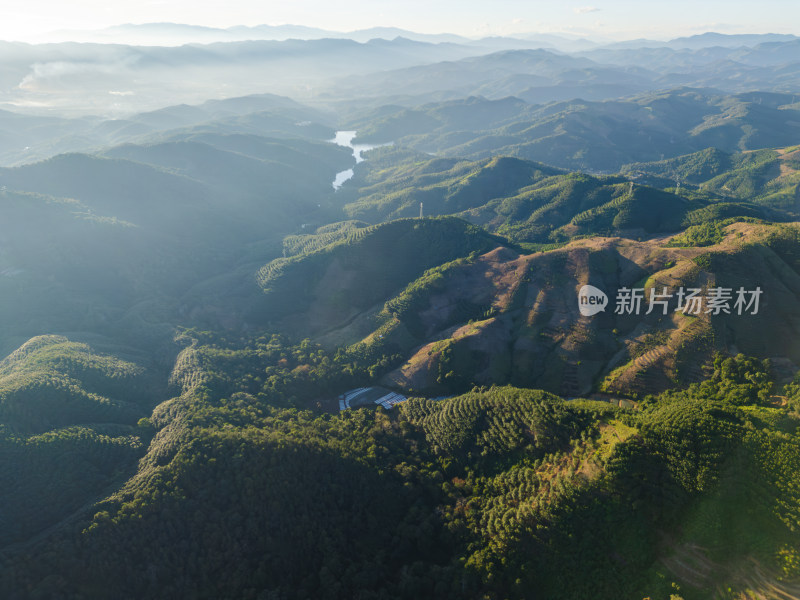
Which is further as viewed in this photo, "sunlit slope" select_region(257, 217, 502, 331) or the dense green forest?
"sunlit slope" select_region(257, 217, 502, 331)

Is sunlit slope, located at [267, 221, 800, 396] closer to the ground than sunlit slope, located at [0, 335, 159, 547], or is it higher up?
higher up

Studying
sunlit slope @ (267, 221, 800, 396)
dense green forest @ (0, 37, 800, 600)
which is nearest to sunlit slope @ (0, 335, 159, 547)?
dense green forest @ (0, 37, 800, 600)

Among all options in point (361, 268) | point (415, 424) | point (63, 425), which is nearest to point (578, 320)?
point (415, 424)

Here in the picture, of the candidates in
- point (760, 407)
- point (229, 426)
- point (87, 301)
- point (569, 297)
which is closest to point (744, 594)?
point (760, 407)

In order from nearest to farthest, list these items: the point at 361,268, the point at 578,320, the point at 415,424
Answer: the point at 415,424
the point at 578,320
the point at 361,268

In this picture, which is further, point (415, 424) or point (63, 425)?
point (415, 424)

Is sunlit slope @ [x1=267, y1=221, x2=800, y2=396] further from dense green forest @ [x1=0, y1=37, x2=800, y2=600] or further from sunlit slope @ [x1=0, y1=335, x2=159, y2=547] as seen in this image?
sunlit slope @ [x1=0, y1=335, x2=159, y2=547]

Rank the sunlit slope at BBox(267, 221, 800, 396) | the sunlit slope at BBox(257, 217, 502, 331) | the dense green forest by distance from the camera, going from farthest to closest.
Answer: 1. the sunlit slope at BBox(257, 217, 502, 331)
2. the sunlit slope at BBox(267, 221, 800, 396)
3. the dense green forest

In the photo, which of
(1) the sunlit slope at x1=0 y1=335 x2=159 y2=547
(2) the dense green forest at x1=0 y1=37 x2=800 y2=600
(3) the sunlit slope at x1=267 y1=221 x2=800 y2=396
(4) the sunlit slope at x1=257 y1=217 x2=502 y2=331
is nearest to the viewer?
(2) the dense green forest at x1=0 y1=37 x2=800 y2=600

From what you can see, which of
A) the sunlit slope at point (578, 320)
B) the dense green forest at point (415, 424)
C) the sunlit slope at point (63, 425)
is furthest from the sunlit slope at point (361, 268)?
the sunlit slope at point (63, 425)

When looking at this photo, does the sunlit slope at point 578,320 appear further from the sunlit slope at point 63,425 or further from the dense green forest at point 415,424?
the sunlit slope at point 63,425

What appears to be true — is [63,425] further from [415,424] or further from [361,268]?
[361,268]

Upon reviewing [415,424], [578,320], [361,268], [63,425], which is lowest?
[415,424]
